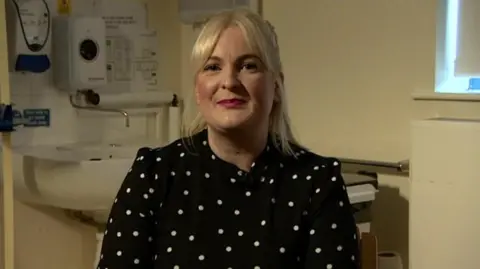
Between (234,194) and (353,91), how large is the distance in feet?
4.24

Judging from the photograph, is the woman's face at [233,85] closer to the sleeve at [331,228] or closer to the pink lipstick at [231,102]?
the pink lipstick at [231,102]

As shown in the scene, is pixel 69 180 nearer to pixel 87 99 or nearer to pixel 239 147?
pixel 87 99

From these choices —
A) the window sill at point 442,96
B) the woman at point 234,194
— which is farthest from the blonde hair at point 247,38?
the window sill at point 442,96

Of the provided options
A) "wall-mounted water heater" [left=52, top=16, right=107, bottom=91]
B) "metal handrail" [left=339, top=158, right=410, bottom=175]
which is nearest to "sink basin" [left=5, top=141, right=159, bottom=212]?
"wall-mounted water heater" [left=52, top=16, right=107, bottom=91]

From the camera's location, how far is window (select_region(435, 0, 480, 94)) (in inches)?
91.7

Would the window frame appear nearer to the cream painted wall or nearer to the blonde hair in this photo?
the cream painted wall

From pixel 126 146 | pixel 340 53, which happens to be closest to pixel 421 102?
pixel 340 53

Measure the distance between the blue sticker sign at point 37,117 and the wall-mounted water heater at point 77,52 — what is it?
0.11 meters

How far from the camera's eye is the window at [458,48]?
91.7 inches

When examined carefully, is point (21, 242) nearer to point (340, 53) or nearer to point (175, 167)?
point (340, 53)

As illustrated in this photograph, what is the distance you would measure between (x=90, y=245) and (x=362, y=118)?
112cm

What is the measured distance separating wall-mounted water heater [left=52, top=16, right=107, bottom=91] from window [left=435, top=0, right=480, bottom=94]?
3.79ft

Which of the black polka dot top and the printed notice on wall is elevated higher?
the printed notice on wall

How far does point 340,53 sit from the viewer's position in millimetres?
2623
